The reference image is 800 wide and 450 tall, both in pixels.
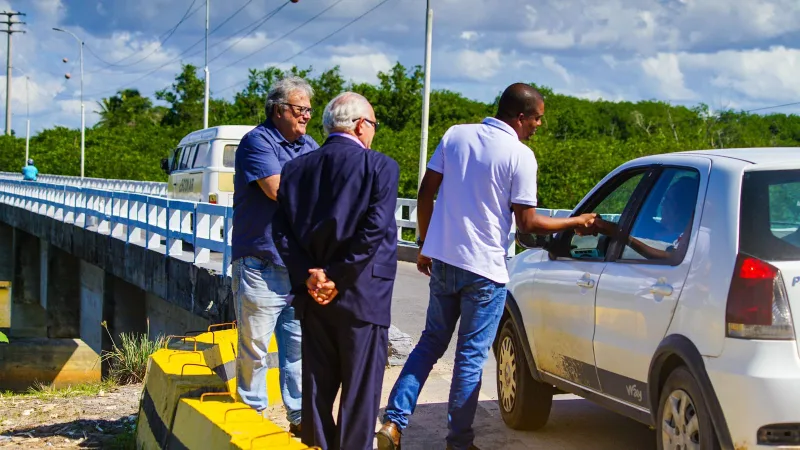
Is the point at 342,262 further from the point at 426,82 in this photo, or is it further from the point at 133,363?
the point at 426,82

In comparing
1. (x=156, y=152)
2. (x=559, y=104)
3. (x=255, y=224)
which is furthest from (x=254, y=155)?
(x=559, y=104)

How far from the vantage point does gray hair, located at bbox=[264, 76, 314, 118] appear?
5531mm

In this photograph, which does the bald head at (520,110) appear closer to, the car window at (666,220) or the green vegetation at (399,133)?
the car window at (666,220)

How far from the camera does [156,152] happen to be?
69312 mm

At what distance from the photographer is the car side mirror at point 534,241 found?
5711 millimetres

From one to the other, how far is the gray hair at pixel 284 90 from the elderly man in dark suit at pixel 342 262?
940mm

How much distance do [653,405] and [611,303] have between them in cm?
58

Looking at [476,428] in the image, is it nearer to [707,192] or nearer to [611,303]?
[611,303]

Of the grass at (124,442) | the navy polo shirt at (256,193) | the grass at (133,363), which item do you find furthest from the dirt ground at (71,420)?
the navy polo shirt at (256,193)

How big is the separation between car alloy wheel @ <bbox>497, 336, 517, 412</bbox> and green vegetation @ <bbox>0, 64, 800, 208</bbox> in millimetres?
23043

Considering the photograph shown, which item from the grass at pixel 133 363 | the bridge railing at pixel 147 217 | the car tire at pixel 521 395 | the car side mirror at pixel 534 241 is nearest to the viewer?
the car side mirror at pixel 534 241

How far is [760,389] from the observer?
153 inches

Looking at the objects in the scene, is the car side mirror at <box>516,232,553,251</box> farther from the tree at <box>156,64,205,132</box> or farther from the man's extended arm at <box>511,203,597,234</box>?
the tree at <box>156,64,205,132</box>

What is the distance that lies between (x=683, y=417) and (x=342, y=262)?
1478 mm
